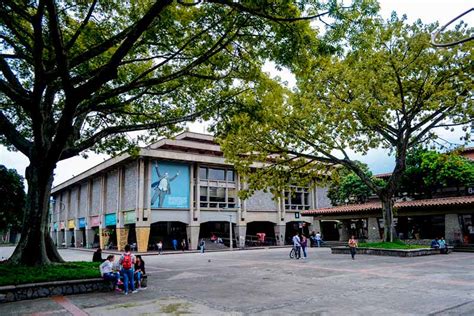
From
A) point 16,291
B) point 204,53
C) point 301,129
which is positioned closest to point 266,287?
point 16,291

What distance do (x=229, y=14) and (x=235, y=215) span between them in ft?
105

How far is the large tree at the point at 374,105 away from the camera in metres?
19.8

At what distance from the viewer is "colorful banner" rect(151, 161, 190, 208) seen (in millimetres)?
35344

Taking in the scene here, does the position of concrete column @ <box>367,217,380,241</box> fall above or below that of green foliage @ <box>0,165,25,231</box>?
below

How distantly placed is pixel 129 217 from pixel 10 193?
15033mm

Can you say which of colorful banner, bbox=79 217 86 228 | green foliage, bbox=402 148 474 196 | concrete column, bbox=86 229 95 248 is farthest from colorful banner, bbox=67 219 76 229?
green foliage, bbox=402 148 474 196

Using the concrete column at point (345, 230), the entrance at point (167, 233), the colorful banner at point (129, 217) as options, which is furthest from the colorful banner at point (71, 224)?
the concrete column at point (345, 230)

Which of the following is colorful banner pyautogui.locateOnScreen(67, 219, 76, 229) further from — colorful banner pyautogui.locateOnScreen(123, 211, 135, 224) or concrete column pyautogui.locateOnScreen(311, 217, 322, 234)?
concrete column pyautogui.locateOnScreen(311, 217, 322, 234)

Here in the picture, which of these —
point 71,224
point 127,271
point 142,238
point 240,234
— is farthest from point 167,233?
point 127,271

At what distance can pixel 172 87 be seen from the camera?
15.3 m

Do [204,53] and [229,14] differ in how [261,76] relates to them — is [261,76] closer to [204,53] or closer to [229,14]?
[204,53]

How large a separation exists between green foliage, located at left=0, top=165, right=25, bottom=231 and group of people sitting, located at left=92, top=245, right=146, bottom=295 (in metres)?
13.1

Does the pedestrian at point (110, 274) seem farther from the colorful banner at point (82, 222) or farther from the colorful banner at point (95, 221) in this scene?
the colorful banner at point (82, 222)

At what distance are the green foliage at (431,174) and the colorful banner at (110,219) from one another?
91.7ft
